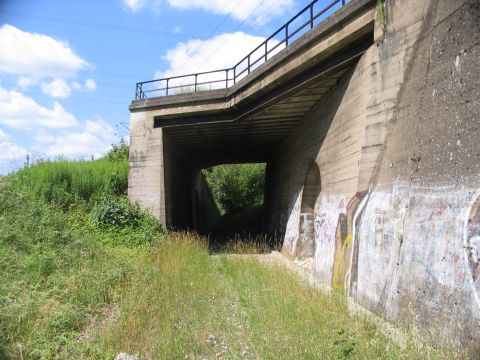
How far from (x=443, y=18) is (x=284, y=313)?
4.72m

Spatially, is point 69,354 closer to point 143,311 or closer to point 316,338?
point 143,311

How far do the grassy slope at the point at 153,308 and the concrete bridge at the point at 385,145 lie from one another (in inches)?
33.3

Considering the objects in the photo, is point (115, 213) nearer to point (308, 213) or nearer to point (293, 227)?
point (293, 227)

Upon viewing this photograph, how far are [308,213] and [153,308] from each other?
7.52m

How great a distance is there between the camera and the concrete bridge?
4.45 metres

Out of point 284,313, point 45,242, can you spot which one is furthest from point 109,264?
point 284,313

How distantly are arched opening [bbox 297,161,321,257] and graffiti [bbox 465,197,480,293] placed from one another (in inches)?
310

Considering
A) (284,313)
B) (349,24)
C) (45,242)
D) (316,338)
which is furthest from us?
(45,242)

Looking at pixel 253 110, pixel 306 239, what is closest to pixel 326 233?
pixel 306 239

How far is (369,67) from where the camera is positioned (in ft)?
25.3

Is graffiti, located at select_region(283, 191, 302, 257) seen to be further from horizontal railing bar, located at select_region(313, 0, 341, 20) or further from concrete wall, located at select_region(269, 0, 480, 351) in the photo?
horizontal railing bar, located at select_region(313, 0, 341, 20)

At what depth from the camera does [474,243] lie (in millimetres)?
4102

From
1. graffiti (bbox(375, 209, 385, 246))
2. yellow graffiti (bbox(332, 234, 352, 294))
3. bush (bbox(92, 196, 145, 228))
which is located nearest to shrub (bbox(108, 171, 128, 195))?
bush (bbox(92, 196, 145, 228))

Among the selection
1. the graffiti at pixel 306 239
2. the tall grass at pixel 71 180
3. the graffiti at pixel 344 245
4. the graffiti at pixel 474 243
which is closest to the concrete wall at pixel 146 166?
the tall grass at pixel 71 180
